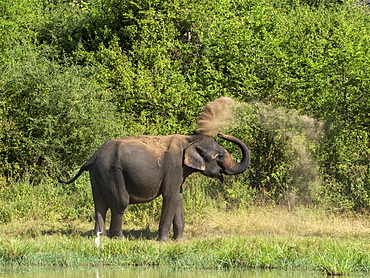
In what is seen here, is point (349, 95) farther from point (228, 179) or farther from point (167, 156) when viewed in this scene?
point (167, 156)

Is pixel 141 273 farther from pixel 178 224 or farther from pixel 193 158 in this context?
pixel 193 158

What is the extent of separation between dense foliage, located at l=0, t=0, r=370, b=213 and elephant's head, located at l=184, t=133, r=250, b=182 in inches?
92.6

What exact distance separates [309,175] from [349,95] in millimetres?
2195

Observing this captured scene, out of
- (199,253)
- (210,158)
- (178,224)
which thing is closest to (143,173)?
(178,224)

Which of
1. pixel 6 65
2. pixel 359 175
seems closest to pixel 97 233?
pixel 359 175

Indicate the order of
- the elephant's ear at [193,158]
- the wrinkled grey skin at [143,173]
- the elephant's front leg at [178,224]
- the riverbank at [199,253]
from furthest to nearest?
the elephant's front leg at [178,224]
the elephant's ear at [193,158]
the wrinkled grey skin at [143,173]
the riverbank at [199,253]

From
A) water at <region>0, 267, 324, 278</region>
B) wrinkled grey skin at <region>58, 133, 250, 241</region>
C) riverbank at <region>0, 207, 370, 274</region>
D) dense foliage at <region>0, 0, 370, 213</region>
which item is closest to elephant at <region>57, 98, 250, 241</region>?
wrinkled grey skin at <region>58, 133, 250, 241</region>

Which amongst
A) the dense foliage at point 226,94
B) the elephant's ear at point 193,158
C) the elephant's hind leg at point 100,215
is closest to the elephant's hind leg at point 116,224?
the elephant's hind leg at point 100,215

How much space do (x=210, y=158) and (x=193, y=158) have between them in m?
0.49

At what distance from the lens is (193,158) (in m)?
14.7

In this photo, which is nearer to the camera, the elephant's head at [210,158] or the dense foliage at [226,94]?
the elephant's head at [210,158]

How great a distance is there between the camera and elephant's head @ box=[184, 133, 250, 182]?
579 inches

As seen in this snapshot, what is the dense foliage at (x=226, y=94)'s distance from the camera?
704 inches

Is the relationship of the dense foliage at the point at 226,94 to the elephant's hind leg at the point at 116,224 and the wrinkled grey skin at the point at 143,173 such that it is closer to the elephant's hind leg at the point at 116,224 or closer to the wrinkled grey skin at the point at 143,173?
the wrinkled grey skin at the point at 143,173
